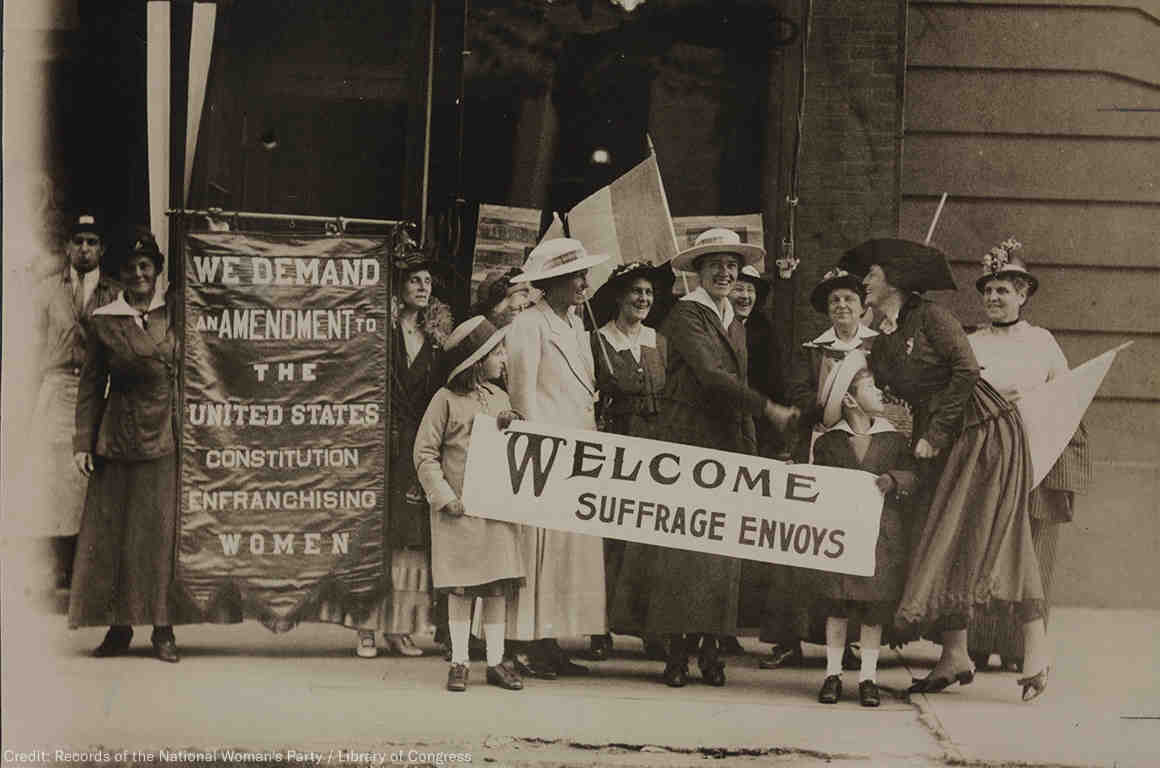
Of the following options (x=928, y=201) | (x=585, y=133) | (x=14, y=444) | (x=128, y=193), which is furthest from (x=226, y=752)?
(x=928, y=201)

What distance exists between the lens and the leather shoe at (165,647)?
8.77m

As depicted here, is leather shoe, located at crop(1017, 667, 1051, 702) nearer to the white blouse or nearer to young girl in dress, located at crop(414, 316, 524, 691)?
the white blouse

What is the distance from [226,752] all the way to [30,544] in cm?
200

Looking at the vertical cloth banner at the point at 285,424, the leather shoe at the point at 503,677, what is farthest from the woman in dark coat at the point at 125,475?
the leather shoe at the point at 503,677

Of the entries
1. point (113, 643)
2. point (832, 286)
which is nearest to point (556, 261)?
point (832, 286)

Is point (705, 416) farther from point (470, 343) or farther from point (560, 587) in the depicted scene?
point (470, 343)

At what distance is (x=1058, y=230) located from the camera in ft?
32.8

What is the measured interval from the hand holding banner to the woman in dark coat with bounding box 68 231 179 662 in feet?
5.70

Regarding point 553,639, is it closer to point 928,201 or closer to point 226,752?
point 226,752

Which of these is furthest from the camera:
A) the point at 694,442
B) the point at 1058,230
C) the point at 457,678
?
the point at 1058,230

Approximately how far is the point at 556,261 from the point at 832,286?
1492mm

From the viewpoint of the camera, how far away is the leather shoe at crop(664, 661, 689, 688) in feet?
28.7

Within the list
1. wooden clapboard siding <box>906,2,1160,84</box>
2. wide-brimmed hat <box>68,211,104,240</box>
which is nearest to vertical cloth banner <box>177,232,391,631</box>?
wide-brimmed hat <box>68,211,104,240</box>

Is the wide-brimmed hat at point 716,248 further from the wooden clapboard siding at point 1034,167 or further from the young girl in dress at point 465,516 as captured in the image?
the wooden clapboard siding at point 1034,167
